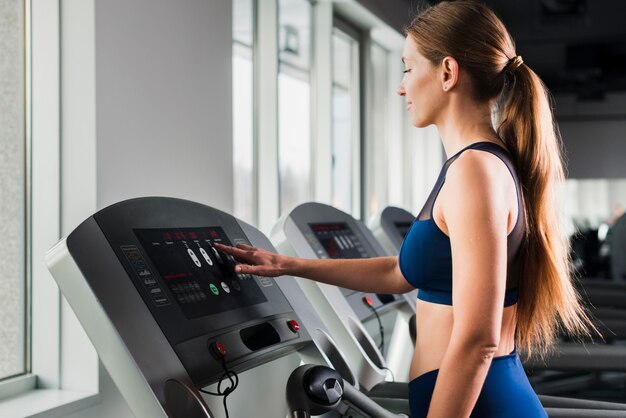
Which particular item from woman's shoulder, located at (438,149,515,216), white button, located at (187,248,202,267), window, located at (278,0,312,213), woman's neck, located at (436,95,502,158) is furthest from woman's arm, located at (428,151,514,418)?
window, located at (278,0,312,213)

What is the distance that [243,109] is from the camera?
3.25 m

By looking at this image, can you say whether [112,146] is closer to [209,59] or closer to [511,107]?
[209,59]

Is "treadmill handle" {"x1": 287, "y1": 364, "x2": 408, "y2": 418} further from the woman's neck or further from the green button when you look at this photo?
the woman's neck

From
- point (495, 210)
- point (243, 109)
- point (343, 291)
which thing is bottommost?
point (343, 291)

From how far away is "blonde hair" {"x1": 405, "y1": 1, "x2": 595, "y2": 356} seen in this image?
1.45 metres

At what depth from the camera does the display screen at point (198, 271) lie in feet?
4.34

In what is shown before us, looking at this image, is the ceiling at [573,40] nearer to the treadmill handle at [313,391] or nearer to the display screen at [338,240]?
the display screen at [338,240]

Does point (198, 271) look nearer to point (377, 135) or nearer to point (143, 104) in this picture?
point (143, 104)

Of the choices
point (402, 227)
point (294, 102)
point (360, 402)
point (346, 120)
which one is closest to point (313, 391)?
point (360, 402)

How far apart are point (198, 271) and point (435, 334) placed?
0.45 m

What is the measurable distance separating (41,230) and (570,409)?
1.29 meters

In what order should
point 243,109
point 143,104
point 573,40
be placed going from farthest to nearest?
point 573,40 → point 243,109 → point 143,104

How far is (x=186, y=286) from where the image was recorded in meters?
1.34

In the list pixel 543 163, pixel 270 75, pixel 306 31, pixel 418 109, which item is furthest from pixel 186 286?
pixel 306 31
